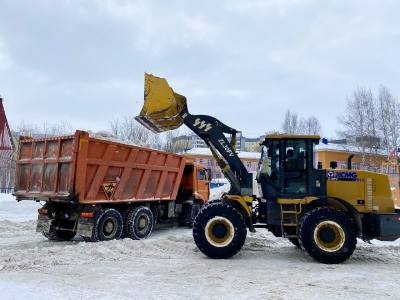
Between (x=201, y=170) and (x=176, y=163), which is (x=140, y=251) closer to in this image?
(x=176, y=163)

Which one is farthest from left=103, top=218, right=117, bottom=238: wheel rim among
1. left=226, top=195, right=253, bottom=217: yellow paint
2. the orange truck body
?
left=226, top=195, right=253, bottom=217: yellow paint

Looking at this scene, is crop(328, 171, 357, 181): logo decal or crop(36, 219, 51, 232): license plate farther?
crop(36, 219, 51, 232): license plate

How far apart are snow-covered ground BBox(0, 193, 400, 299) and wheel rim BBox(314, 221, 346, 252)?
1.31 ft

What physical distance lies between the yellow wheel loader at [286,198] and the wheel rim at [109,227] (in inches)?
117

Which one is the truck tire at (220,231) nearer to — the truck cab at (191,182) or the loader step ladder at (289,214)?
the loader step ladder at (289,214)

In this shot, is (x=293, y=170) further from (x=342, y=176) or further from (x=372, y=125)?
(x=372, y=125)

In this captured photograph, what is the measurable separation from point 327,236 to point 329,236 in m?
0.04

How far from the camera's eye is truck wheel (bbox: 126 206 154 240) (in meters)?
11.3

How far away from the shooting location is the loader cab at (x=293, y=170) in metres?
8.85

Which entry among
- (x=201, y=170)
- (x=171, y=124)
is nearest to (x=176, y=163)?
(x=201, y=170)

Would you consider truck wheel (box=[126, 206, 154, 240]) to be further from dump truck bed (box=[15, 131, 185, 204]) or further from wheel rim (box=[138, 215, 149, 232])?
dump truck bed (box=[15, 131, 185, 204])

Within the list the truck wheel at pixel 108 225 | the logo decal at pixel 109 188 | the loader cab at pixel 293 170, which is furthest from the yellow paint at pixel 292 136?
the truck wheel at pixel 108 225

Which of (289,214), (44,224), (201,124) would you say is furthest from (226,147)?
(44,224)

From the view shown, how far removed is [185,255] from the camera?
8852mm
